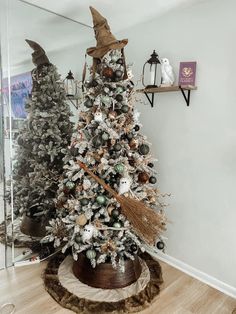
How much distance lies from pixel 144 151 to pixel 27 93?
1.27m

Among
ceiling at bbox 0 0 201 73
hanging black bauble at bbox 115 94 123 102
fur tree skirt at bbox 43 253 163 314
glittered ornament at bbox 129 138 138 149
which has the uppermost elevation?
ceiling at bbox 0 0 201 73

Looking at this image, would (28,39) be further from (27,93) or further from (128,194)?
(128,194)

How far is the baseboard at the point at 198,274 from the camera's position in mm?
2077

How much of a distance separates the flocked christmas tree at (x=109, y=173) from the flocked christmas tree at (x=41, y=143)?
54 cm

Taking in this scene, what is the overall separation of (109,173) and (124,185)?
0.16 metres

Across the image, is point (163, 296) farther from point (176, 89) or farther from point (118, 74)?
point (118, 74)

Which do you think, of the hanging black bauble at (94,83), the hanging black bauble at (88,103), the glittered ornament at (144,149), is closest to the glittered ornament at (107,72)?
the hanging black bauble at (94,83)

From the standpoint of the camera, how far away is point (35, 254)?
2521 mm

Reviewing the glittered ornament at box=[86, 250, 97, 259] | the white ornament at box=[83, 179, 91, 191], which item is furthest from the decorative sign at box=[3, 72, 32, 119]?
the glittered ornament at box=[86, 250, 97, 259]

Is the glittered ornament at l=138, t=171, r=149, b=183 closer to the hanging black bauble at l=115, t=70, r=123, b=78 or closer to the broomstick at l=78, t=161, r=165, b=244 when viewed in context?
the broomstick at l=78, t=161, r=165, b=244

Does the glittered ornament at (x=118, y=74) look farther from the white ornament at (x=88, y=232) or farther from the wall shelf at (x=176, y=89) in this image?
the white ornament at (x=88, y=232)

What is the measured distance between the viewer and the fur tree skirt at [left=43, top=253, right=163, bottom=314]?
183 cm

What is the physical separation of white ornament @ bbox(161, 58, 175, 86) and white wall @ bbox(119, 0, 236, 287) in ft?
0.36

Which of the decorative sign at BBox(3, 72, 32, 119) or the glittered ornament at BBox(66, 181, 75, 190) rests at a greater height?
the decorative sign at BBox(3, 72, 32, 119)
